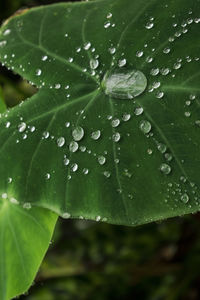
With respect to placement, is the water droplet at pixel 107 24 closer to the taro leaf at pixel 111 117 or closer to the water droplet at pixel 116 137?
the taro leaf at pixel 111 117

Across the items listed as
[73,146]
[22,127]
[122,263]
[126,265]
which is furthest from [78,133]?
[122,263]

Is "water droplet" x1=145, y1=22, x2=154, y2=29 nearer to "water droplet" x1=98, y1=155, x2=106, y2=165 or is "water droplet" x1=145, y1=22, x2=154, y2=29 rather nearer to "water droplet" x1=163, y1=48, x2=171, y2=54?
"water droplet" x1=163, y1=48, x2=171, y2=54

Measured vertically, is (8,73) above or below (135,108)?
below

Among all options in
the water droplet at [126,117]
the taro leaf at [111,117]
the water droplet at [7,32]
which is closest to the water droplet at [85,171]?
the taro leaf at [111,117]

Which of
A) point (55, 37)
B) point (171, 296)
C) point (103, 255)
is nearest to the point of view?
point (55, 37)

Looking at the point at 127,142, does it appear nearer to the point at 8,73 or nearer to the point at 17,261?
the point at 17,261

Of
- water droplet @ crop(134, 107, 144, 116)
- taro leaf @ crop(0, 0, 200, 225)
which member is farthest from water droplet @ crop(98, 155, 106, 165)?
water droplet @ crop(134, 107, 144, 116)

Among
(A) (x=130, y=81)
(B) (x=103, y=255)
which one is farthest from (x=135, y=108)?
(B) (x=103, y=255)
